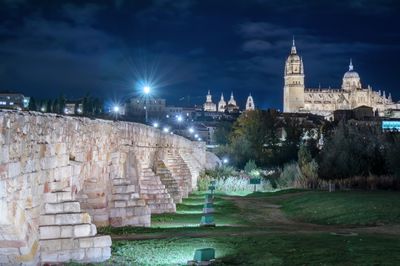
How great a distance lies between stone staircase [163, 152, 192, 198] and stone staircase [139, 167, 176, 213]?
7.86 meters

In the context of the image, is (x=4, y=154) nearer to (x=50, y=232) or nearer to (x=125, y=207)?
(x=50, y=232)

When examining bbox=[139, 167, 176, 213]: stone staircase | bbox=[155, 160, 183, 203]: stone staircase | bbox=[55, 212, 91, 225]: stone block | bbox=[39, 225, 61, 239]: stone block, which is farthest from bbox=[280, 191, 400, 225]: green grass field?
bbox=[39, 225, 61, 239]: stone block

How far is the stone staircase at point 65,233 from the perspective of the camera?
9.47 m

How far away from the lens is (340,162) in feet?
119

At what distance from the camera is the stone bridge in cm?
800

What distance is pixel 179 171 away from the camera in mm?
30984

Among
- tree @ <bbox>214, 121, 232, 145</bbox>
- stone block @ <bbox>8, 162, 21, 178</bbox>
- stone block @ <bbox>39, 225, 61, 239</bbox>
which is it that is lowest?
stone block @ <bbox>39, 225, 61, 239</bbox>

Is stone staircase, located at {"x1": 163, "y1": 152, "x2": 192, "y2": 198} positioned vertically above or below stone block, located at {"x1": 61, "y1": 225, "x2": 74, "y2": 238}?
above

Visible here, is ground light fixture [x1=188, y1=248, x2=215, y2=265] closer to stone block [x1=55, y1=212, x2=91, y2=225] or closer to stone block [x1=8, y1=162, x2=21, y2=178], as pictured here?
stone block [x1=55, y1=212, x2=91, y2=225]

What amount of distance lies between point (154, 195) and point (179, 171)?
9.63 meters

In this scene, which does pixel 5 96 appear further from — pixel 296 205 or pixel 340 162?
pixel 296 205

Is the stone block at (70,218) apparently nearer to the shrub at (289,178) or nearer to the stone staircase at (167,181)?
the stone staircase at (167,181)

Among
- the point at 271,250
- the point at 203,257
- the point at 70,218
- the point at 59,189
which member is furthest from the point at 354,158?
the point at 70,218

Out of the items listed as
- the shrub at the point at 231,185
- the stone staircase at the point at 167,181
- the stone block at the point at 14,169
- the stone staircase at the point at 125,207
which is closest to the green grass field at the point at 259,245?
the stone staircase at the point at 125,207
